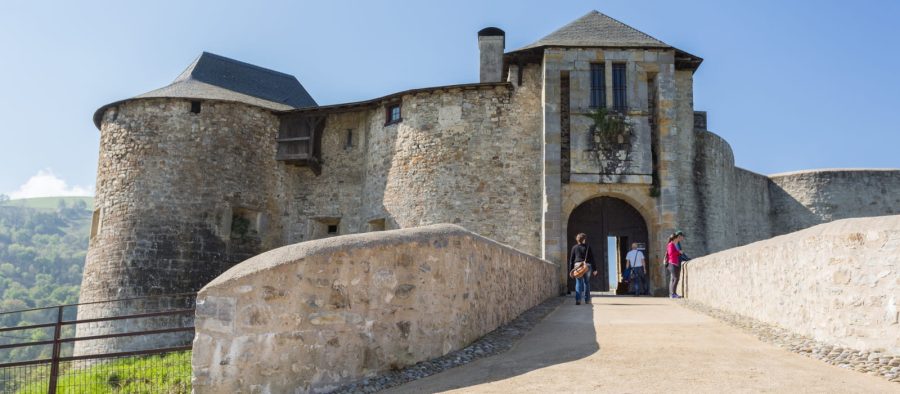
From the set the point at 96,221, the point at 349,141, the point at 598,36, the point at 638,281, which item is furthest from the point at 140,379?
the point at 598,36

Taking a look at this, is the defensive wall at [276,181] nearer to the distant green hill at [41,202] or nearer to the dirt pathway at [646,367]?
the dirt pathway at [646,367]

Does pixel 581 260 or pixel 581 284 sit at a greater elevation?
pixel 581 260

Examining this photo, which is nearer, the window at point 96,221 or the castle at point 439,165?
the castle at point 439,165

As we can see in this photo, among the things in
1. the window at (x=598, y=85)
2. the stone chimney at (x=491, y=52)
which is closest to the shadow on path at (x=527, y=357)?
the window at (x=598, y=85)

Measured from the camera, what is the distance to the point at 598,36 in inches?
743

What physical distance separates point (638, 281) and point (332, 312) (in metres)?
11.4

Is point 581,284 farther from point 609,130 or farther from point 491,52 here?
point 491,52

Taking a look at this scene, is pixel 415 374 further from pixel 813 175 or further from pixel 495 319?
pixel 813 175

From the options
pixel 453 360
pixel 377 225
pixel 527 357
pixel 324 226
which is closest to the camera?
pixel 527 357

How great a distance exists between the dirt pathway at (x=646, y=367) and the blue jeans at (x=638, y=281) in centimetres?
734

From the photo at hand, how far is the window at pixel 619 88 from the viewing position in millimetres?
18172

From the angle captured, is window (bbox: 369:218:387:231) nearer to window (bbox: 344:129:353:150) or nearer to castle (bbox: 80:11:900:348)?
castle (bbox: 80:11:900:348)

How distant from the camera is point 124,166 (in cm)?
2022

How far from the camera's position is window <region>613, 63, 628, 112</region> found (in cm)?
1817
